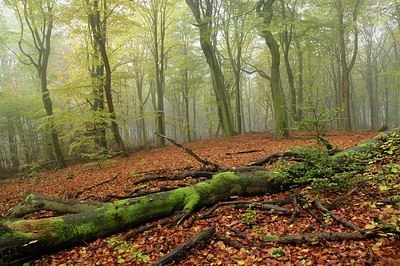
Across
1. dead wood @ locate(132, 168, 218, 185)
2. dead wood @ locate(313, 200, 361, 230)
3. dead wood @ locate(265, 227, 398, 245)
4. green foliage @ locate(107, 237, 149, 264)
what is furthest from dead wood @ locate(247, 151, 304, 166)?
green foliage @ locate(107, 237, 149, 264)

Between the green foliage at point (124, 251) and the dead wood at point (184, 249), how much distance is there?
1.30 feet

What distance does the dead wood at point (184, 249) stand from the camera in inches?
150

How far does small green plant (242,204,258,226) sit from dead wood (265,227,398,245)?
0.69m

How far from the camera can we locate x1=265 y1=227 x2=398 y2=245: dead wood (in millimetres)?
3625

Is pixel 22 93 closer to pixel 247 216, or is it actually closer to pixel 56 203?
pixel 56 203

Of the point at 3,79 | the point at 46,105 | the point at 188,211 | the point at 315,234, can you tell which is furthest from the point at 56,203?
the point at 3,79

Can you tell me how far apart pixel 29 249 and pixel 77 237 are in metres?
0.75

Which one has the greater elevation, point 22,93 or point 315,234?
point 22,93

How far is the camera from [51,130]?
47.5 feet

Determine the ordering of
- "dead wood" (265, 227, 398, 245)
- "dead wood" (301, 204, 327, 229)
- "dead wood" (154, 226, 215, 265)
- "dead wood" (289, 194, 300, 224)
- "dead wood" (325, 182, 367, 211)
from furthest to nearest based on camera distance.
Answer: "dead wood" (325, 182, 367, 211) < "dead wood" (289, 194, 300, 224) < "dead wood" (301, 204, 327, 229) < "dead wood" (154, 226, 215, 265) < "dead wood" (265, 227, 398, 245)

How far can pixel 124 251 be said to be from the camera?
4352mm

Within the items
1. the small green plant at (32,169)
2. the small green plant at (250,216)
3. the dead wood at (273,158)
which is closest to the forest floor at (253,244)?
the small green plant at (250,216)

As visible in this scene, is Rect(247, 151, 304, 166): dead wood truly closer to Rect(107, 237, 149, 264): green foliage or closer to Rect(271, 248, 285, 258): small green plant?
Rect(271, 248, 285, 258): small green plant

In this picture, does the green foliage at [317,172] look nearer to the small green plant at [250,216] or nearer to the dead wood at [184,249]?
the small green plant at [250,216]
